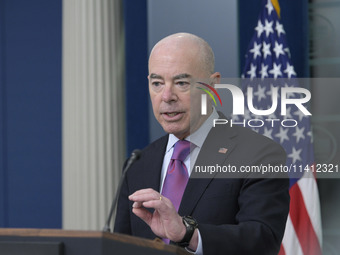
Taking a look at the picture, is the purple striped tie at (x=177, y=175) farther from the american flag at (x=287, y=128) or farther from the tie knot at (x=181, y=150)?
the american flag at (x=287, y=128)

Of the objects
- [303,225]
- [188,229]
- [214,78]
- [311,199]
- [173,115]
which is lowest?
[303,225]

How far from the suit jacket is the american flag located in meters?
2.00

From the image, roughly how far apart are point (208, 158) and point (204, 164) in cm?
9

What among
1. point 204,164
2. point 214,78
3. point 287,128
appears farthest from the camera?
point 287,128

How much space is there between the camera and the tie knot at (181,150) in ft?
8.31

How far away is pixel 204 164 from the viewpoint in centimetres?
238

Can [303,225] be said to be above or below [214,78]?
below

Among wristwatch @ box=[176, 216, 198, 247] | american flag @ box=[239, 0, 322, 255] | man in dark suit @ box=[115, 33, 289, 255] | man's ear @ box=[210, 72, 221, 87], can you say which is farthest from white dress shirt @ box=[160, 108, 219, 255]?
american flag @ box=[239, 0, 322, 255]

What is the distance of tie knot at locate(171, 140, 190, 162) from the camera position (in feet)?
8.31

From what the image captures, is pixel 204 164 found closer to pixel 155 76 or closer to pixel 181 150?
pixel 181 150

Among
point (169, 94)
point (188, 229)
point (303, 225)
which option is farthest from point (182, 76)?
point (303, 225)
